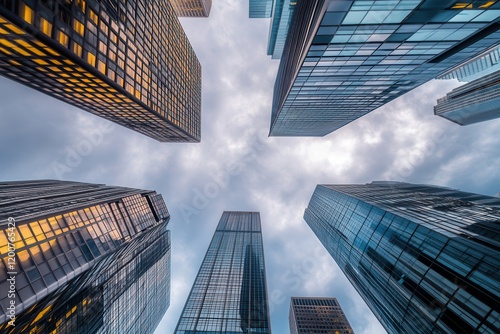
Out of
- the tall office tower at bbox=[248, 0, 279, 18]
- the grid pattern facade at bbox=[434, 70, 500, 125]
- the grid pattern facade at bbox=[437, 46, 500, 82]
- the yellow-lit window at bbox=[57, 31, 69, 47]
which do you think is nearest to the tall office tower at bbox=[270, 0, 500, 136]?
the yellow-lit window at bbox=[57, 31, 69, 47]

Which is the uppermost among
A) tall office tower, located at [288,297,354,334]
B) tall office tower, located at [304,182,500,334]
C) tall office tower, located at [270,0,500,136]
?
tall office tower, located at [270,0,500,136]

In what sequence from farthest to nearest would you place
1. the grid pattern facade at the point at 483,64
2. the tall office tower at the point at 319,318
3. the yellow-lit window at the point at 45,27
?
1. the grid pattern facade at the point at 483,64
2. the tall office tower at the point at 319,318
3. the yellow-lit window at the point at 45,27

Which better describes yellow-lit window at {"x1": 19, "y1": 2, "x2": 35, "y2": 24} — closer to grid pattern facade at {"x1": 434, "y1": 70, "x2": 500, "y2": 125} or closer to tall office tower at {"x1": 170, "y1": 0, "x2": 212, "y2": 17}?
tall office tower at {"x1": 170, "y1": 0, "x2": 212, "y2": 17}

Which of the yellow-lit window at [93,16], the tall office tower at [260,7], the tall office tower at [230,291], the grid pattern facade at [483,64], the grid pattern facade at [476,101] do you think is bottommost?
the tall office tower at [230,291]

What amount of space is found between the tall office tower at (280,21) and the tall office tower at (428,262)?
235 feet

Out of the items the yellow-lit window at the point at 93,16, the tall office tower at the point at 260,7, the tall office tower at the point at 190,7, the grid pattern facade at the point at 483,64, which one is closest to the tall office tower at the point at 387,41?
the yellow-lit window at the point at 93,16

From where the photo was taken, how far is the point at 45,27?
18172 mm

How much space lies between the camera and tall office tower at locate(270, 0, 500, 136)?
679 inches

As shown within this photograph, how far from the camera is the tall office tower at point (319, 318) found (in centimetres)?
10300

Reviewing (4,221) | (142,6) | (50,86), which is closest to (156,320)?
(4,221)

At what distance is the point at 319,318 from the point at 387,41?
437 ft

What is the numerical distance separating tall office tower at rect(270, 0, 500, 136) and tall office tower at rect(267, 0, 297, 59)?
51.2 metres

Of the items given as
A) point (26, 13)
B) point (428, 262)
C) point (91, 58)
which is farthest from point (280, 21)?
point (428, 262)

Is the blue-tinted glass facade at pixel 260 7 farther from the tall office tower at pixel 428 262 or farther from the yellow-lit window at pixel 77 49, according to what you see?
the tall office tower at pixel 428 262
